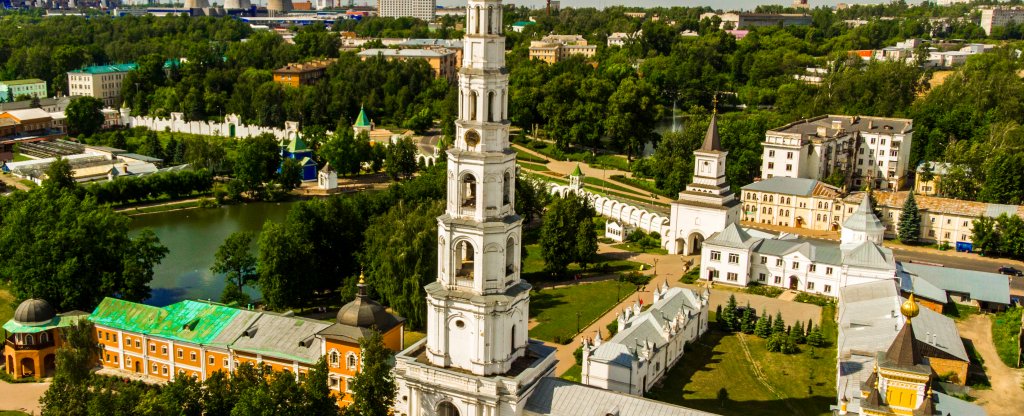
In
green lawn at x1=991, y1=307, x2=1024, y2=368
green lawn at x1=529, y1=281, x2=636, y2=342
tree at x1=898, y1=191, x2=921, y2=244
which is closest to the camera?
green lawn at x1=991, y1=307, x2=1024, y2=368

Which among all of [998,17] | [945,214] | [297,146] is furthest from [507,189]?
[998,17]

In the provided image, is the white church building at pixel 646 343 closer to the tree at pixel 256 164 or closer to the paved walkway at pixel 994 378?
the paved walkway at pixel 994 378

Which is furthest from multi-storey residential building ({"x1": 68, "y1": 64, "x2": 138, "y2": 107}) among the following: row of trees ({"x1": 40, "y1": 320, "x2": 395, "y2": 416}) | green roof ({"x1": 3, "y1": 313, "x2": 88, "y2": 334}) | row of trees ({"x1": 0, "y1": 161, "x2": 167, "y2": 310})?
row of trees ({"x1": 40, "y1": 320, "x2": 395, "y2": 416})

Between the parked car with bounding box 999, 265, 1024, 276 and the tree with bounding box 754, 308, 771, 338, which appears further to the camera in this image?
the parked car with bounding box 999, 265, 1024, 276

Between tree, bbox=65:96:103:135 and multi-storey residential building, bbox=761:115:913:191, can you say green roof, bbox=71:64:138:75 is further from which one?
multi-storey residential building, bbox=761:115:913:191

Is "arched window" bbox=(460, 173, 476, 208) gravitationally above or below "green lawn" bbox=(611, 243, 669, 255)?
above

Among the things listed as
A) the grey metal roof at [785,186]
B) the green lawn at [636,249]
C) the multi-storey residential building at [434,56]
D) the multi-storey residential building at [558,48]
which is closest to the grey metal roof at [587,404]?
the green lawn at [636,249]

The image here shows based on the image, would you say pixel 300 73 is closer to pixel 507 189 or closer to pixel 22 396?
pixel 22 396
